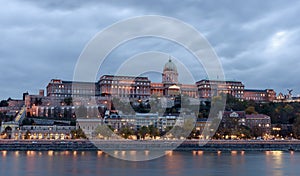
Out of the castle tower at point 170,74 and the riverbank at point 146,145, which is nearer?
the riverbank at point 146,145

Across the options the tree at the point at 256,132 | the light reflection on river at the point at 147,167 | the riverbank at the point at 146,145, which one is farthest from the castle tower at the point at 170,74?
the light reflection on river at the point at 147,167

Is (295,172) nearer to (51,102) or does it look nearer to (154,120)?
(154,120)

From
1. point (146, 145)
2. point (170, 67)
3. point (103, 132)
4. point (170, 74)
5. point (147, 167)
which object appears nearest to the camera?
point (147, 167)

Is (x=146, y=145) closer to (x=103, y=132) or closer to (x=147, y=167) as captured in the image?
(x=103, y=132)

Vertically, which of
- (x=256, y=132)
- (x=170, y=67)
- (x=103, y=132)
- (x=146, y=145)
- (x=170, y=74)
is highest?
(x=170, y=67)

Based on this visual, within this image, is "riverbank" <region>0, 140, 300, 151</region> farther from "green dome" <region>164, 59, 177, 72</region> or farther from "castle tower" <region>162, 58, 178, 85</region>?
"green dome" <region>164, 59, 177, 72</region>

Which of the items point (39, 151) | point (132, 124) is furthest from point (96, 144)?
point (132, 124)

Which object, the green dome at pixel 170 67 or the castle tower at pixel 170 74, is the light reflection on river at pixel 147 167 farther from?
the green dome at pixel 170 67

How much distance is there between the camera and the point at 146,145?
47.1m

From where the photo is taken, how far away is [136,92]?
81312 millimetres

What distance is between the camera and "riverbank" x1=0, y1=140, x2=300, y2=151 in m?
45.3

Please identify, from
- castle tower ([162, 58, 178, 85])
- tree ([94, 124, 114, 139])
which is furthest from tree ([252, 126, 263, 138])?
castle tower ([162, 58, 178, 85])

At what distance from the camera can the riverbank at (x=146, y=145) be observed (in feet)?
149

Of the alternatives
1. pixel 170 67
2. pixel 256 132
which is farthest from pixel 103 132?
pixel 170 67
